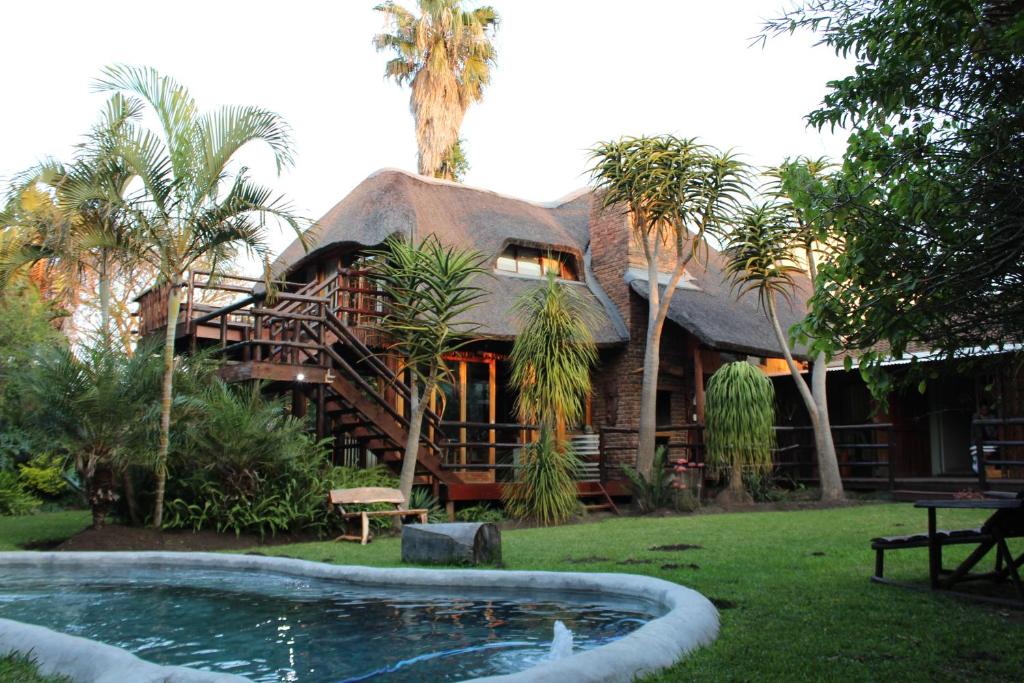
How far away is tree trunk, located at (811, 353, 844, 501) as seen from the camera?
47.5 ft

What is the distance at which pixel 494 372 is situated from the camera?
16688 millimetres

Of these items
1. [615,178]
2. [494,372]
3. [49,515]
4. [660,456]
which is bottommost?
[49,515]

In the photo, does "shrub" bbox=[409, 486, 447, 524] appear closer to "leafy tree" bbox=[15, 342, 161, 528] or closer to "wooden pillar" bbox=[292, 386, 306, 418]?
"wooden pillar" bbox=[292, 386, 306, 418]

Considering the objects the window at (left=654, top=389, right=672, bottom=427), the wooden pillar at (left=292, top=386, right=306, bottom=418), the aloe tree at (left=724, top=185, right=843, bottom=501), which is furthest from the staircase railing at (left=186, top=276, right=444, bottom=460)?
the aloe tree at (left=724, top=185, right=843, bottom=501)

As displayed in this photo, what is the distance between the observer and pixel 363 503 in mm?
11297

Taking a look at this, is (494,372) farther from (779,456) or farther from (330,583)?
(330,583)

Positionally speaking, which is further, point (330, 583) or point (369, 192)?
point (369, 192)

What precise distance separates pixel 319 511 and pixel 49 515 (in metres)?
6.05

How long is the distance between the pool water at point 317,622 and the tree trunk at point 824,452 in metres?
9.42

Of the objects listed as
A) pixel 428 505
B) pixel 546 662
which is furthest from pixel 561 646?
pixel 428 505

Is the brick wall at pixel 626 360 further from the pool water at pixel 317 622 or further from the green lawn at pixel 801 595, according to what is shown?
the pool water at pixel 317 622

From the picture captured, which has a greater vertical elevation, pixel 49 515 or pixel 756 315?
pixel 756 315

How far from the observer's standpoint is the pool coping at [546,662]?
3562 mm

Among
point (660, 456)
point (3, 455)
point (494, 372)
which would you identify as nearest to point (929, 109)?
point (660, 456)
